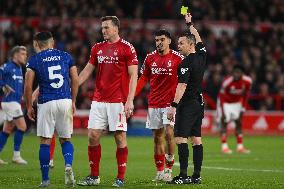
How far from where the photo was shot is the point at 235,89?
902 inches

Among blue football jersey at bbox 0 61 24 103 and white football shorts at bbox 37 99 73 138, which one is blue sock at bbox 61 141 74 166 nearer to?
white football shorts at bbox 37 99 73 138

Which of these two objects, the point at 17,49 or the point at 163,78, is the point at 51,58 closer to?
the point at 163,78

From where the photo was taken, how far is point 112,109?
12828 mm

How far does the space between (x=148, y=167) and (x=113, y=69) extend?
4444 mm

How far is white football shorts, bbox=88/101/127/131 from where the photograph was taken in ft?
41.8

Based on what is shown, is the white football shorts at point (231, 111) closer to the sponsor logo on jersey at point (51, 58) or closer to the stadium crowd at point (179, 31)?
the stadium crowd at point (179, 31)

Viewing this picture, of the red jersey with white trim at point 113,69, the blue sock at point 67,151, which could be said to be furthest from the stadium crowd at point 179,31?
the blue sock at point 67,151

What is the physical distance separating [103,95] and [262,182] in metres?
3.12

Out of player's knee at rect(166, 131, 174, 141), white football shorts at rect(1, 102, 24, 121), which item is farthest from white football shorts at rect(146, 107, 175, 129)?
white football shorts at rect(1, 102, 24, 121)

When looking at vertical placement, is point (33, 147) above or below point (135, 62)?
below

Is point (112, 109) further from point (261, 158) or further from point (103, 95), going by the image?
point (261, 158)

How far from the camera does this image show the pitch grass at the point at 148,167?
1307cm

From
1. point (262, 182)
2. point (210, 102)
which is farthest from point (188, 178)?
point (210, 102)

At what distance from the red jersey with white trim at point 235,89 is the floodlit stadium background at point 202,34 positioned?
6367 mm
